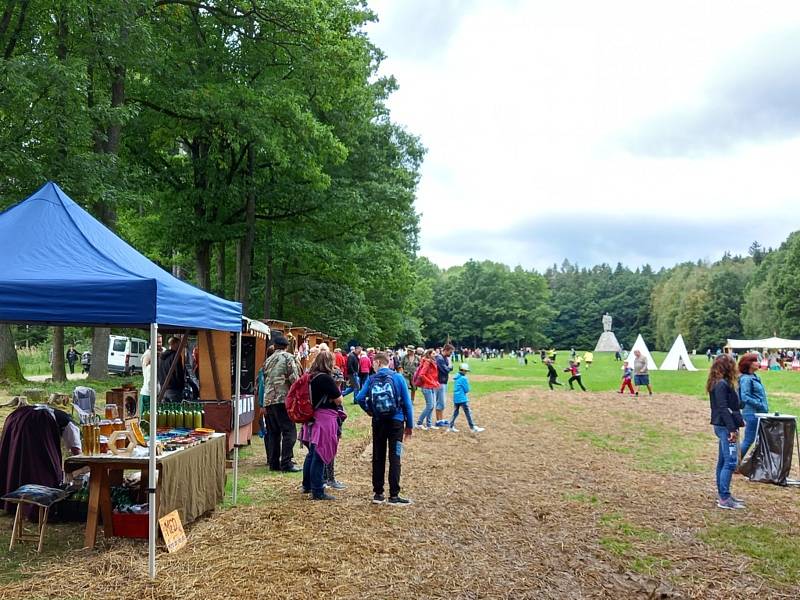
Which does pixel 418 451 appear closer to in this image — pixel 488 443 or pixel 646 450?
pixel 488 443

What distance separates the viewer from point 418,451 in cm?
1105

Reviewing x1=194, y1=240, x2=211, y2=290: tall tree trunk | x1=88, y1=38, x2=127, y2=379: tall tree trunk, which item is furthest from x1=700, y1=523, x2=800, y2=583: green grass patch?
x1=194, y1=240, x2=211, y2=290: tall tree trunk

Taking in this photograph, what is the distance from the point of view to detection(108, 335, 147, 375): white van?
103ft

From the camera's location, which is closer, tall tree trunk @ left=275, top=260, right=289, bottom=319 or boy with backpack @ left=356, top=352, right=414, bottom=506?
boy with backpack @ left=356, top=352, right=414, bottom=506

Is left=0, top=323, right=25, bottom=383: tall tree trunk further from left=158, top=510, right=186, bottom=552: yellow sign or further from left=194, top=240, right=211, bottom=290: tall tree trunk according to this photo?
left=158, top=510, right=186, bottom=552: yellow sign

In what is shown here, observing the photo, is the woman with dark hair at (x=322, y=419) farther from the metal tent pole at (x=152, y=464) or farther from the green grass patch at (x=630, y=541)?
the green grass patch at (x=630, y=541)

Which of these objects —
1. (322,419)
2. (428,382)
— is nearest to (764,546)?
(322,419)

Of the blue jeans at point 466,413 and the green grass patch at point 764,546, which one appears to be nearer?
the green grass patch at point 764,546

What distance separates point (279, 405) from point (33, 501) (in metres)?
3.70

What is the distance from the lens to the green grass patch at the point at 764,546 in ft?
17.6

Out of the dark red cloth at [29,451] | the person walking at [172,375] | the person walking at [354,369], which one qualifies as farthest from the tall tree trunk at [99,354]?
the dark red cloth at [29,451]

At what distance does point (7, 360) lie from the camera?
17188mm

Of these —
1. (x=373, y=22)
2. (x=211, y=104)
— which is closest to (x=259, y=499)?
(x=211, y=104)

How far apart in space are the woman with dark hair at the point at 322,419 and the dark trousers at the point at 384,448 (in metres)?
0.49
